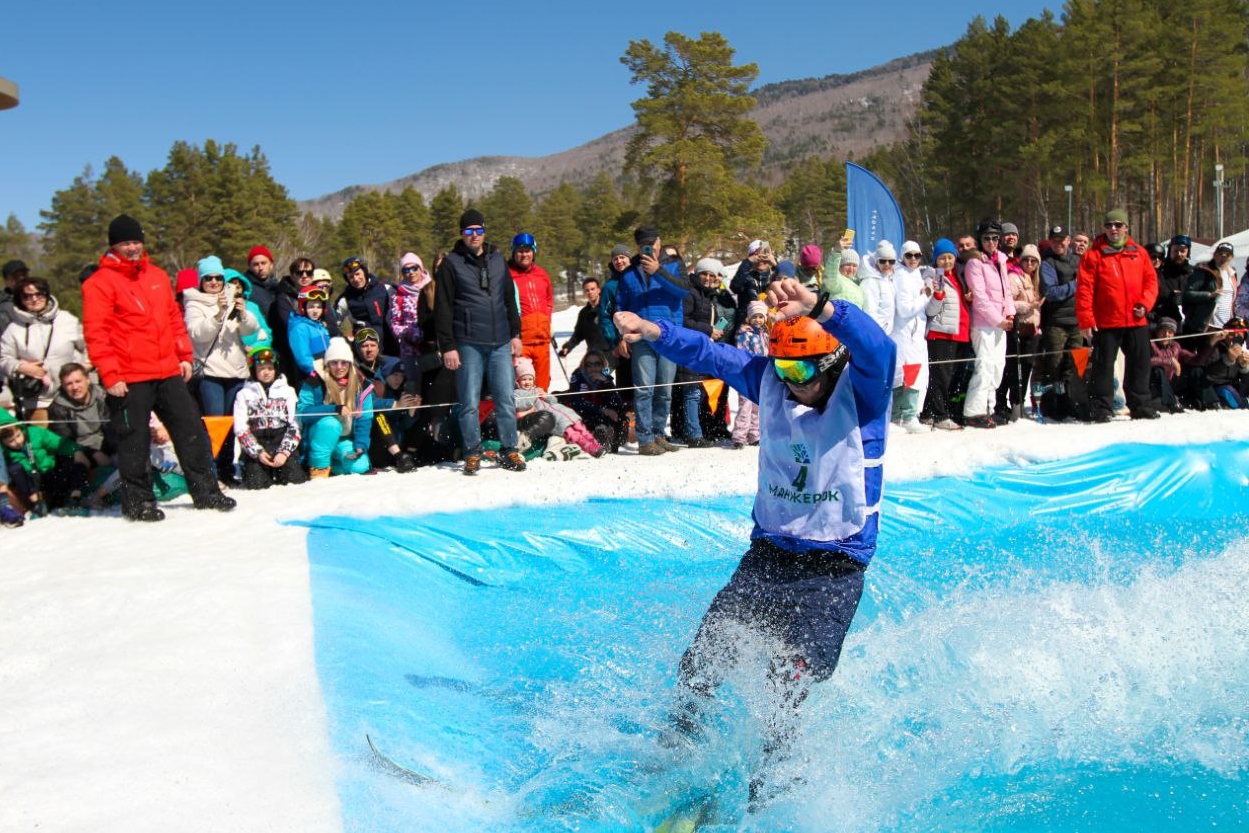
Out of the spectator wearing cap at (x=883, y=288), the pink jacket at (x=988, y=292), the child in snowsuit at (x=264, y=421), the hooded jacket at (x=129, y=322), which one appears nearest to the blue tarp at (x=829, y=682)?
the child in snowsuit at (x=264, y=421)

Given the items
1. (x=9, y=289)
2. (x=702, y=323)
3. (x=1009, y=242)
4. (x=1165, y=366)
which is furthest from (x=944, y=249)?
(x=9, y=289)

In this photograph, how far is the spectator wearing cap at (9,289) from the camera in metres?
7.33

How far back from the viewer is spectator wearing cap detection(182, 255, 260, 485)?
25.2 ft

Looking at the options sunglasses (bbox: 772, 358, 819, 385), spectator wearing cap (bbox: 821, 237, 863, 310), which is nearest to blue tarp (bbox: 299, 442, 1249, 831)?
sunglasses (bbox: 772, 358, 819, 385)

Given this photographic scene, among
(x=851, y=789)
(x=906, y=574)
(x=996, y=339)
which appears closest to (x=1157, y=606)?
(x=906, y=574)

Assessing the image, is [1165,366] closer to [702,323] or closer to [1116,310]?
[1116,310]

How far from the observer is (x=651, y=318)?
8594 millimetres

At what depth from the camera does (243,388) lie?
7.73m

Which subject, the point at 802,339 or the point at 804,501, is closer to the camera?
the point at 802,339

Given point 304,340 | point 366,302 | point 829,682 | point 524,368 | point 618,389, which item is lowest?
point 829,682

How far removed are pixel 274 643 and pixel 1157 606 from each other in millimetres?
4560

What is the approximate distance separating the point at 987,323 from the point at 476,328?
540cm

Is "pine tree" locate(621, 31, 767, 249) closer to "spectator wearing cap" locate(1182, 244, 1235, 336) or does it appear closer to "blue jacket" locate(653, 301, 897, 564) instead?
"spectator wearing cap" locate(1182, 244, 1235, 336)

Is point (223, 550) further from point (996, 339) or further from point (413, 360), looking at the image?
point (996, 339)
